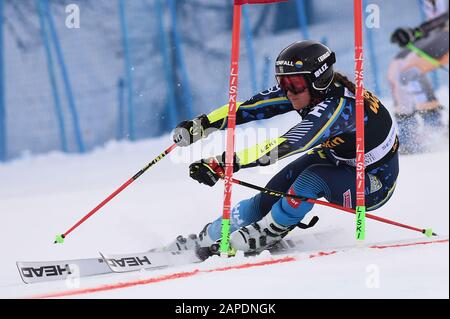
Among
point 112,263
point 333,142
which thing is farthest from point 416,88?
point 112,263

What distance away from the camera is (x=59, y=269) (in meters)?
5.12

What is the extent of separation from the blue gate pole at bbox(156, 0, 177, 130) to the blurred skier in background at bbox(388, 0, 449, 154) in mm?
2210

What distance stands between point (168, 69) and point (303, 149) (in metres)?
3.35

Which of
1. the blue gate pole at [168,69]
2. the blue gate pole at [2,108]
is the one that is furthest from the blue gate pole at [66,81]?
the blue gate pole at [168,69]

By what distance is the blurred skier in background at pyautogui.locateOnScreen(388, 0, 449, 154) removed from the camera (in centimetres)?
884

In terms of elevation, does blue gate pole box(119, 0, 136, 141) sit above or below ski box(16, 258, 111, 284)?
above

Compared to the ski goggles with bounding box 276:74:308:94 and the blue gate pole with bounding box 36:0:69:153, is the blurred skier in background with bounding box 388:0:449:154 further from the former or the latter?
the ski goggles with bounding box 276:74:308:94

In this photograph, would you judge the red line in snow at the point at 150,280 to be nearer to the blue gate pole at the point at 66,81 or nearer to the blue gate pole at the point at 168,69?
the blue gate pole at the point at 168,69

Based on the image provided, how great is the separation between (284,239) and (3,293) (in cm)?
203

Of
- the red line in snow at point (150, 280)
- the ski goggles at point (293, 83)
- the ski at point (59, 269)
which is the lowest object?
the ski at point (59, 269)

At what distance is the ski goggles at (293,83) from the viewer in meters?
5.29

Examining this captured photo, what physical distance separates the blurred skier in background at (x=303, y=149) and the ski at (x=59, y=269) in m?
0.64

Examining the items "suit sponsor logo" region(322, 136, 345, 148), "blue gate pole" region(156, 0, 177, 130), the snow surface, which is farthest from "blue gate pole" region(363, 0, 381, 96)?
"suit sponsor logo" region(322, 136, 345, 148)
